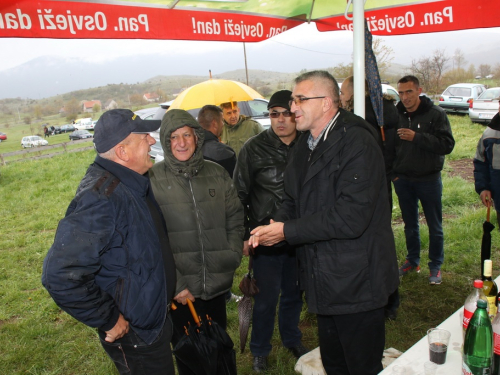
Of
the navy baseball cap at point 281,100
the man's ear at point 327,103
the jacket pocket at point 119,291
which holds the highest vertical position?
the navy baseball cap at point 281,100

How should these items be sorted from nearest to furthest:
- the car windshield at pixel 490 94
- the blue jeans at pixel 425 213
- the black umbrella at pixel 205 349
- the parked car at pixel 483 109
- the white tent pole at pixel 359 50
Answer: the black umbrella at pixel 205 349 → the white tent pole at pixel 359 50 → the blue jeans at pixel 425 213 → the parked car at pixel 483 109 → the car windshield at pixel 490 94

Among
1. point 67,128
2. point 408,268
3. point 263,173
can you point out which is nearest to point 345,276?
point 263,173

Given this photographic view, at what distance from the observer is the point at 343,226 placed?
1.96 m

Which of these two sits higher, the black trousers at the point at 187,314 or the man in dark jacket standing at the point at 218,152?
the man in dark jacket standing at the point at 218,152

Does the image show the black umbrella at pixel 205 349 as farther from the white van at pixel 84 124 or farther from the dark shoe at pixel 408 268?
the white van at pixel 84 124

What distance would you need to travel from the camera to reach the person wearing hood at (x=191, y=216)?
261cm

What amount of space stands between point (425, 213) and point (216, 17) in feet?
9.74

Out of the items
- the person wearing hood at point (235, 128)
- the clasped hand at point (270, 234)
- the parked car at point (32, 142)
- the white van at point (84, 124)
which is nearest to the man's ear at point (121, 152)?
the clasped hand at point (270, 234)

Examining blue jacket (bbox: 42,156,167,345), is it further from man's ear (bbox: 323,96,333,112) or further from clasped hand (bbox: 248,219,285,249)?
man's ear (bbox: 323,96,333,112)

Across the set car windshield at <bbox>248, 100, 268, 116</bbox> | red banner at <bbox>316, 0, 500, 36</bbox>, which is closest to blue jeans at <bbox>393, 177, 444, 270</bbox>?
red banner at <bbox>316, 0, 500, 36</bbox>

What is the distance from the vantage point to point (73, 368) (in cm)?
342

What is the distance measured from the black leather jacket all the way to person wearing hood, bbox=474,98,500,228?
1947 millimetres

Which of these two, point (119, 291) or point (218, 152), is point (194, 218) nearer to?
point (119, 291)

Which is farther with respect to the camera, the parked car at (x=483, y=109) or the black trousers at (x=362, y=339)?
the parked car at (x=483, y=109)
